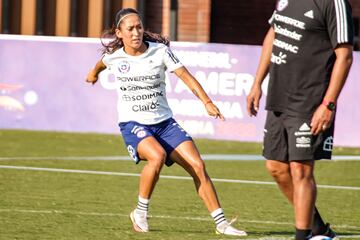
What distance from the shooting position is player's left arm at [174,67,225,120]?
974 cm

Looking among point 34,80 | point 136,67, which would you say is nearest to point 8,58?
point 34,80

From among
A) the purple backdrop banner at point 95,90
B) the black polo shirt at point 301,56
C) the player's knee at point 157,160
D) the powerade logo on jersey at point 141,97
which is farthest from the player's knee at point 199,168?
the purple backdrop banner at point 95,90

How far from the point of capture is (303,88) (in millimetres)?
8641

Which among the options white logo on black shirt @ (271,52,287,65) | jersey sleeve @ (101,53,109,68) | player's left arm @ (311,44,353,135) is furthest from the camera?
jersey sleeve @ (101,53,109,68)

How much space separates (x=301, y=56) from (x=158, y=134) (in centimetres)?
219

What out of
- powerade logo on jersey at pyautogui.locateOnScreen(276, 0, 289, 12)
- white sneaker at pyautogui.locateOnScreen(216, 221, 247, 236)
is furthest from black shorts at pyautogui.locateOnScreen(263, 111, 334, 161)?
white sneaker at pyautogui.locateOnScreen(216, 221, 247, 236)

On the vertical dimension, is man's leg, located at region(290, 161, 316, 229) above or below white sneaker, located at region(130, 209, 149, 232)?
above

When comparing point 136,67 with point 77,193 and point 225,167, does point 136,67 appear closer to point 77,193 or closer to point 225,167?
point 77,193

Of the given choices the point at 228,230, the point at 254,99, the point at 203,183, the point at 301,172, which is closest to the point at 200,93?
the point at 203,183

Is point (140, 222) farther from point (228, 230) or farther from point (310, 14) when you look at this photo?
point (310, 14)

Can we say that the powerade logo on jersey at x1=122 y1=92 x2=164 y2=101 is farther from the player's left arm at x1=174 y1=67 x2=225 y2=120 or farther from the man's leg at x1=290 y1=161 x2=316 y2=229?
the man's leg at x1=290 y1=161 x2=316 y2=229

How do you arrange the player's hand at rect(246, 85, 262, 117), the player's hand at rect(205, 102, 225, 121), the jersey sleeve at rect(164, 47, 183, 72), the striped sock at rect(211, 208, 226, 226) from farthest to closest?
1. the jersey sleeve at rect(164, 47, 183, 72)
2. the striped sock at rect(211, 208, 226, 226)
3. the player's hand at rect(205, 102, 225, 121)
4. the player's hand at rect(246, 85, 262, 117)

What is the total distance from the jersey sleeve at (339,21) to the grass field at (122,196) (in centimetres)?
223

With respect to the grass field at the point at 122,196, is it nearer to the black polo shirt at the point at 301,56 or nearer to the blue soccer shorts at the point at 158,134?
the blue soccer shorts at the point at 158,134
